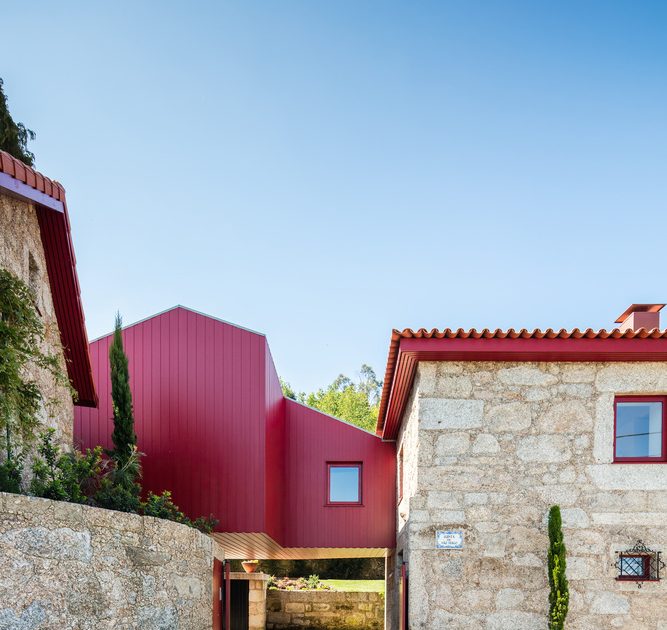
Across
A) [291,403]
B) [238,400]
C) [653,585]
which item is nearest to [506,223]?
[291,403]

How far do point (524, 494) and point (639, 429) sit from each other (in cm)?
161

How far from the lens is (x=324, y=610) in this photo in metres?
16.6

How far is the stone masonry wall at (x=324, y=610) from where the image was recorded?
1647cm

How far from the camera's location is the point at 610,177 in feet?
38.5

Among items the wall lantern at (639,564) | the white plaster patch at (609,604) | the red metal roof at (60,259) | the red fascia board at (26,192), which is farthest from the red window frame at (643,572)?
the red fascia board at (26,192)

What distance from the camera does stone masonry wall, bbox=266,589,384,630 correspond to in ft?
54.0

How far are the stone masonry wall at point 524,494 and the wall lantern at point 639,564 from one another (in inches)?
3.3

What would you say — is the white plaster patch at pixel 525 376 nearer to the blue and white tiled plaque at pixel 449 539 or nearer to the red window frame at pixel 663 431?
the red window frame at pixel 663 431

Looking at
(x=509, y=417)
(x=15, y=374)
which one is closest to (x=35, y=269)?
(x=15, y=374)

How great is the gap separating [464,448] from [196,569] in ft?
11.2

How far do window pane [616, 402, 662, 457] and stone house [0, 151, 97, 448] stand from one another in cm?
670

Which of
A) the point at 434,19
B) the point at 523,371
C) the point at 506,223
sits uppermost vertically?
the point at 434,19

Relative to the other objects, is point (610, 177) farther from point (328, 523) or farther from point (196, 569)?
point (196, 569)

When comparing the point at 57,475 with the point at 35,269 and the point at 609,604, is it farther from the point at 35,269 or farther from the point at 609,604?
the point at 609,604
